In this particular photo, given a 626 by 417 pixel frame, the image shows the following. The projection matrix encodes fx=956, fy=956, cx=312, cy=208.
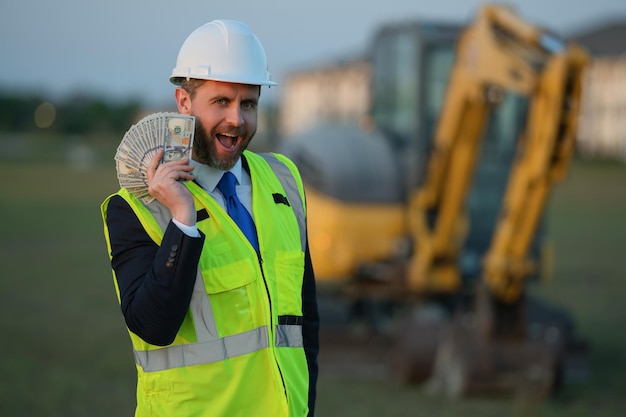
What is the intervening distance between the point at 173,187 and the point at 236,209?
0.30 m

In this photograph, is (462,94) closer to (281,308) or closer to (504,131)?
(504,131)

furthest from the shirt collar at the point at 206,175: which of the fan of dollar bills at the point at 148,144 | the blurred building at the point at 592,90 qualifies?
the blurred building at the point at 592,90

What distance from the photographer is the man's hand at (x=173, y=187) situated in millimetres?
2326

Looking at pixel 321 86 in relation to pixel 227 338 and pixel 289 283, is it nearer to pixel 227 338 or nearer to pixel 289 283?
pixel 289 283

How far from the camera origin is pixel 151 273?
7.46 ft

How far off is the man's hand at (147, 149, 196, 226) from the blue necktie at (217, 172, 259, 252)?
0.22 meters

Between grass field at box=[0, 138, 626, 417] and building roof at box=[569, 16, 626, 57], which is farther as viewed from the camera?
building roof at box=[569, 16, 626, 57]

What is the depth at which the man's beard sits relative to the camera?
8.23ft

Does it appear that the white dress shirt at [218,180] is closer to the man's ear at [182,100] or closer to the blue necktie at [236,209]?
the blue necktie at [236,209]

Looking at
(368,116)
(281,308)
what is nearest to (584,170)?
(368,116)

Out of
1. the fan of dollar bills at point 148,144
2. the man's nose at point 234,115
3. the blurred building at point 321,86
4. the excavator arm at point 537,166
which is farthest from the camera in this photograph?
the blurred building at point 321,86

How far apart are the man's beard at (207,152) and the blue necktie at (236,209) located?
3.5 inches

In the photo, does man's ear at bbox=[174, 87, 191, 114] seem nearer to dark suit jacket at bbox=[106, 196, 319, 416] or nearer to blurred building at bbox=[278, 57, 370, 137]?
dark suit jacket at bbox=[106, 196, 319, 416]

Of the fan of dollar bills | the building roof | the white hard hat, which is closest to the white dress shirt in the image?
the fan of dollar bills
